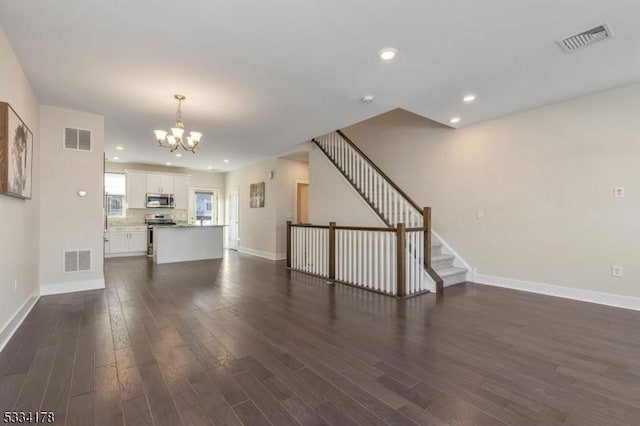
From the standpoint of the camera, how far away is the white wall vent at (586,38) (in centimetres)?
255

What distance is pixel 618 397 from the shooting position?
1922 mm

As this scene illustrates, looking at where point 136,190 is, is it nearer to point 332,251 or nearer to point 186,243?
point 186,243

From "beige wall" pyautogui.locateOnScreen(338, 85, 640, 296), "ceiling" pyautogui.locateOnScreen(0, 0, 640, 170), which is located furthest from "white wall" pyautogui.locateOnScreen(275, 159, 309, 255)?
"beige wall" pyautogui.locateOnScreen(338, 85, 640, 296)

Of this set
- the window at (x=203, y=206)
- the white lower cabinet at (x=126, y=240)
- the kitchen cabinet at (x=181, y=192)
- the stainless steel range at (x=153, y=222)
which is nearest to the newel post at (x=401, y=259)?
the stainless steel range at (x=153, y=222)

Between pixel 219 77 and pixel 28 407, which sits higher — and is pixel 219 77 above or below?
above

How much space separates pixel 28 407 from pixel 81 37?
111 inches

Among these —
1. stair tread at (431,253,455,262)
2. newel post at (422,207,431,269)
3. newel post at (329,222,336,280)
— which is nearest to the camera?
newel post at (422,207,431,269)

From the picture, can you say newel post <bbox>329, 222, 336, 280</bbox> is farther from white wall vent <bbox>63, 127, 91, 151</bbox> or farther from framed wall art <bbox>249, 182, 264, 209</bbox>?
white wall vent <bbox>63, 127, 91, 151</bbox>

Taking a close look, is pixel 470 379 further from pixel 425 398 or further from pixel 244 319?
pixel 244 319

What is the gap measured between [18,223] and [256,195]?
5.90 meters

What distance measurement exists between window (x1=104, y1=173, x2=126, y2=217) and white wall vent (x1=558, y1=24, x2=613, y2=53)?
33.0 ft

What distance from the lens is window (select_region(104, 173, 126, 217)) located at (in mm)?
8688

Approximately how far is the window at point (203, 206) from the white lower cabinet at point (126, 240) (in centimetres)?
191

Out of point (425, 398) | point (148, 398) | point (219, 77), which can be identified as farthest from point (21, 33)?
point (425, 398)
